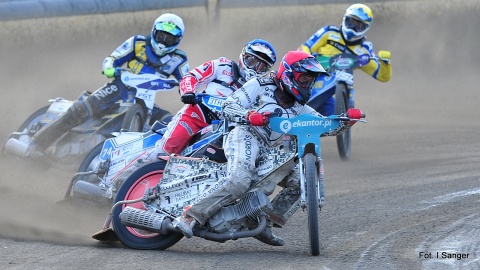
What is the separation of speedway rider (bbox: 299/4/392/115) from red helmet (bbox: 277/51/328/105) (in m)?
6.39

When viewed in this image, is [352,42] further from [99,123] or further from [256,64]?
[256,64]

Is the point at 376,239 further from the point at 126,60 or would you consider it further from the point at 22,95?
the point at 22,95

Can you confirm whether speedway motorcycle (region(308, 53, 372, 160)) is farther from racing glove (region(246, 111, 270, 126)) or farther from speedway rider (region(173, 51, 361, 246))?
racing glove (region(246, 111, 270, 126))

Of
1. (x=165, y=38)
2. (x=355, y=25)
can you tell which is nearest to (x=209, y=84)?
(x=165, y=38)

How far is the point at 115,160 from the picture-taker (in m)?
11.0

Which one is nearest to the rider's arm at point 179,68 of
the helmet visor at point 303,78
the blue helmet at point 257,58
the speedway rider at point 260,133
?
the blue helmet at point 257,58

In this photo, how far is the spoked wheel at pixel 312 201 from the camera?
8.07 meters

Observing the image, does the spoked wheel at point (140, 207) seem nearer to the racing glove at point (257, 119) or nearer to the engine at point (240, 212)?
the engine at point (240, 212)

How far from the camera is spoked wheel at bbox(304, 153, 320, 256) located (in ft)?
26.5

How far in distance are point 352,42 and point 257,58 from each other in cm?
547

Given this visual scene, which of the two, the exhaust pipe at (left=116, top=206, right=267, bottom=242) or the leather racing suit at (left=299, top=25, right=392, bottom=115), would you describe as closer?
the exhaust pipe at (left=116, top=206, right=267, bottom=242)

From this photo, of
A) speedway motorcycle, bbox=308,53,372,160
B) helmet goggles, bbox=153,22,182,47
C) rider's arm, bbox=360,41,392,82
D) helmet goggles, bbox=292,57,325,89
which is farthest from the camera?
rider's arm, bbox=360,41,392,82

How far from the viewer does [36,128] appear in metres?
14.0

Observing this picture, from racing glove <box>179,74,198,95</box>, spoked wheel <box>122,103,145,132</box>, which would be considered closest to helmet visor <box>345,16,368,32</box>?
spoked wheel <box>122,103,145,132</box>
